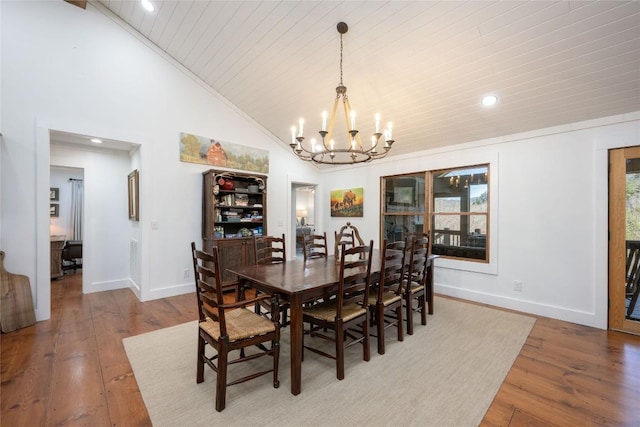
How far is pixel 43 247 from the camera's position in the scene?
3.24 meters

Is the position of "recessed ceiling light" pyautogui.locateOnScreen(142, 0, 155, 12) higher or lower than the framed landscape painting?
higher

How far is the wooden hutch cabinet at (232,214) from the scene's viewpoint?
14.2 ft

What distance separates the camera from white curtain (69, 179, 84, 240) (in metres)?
6.71

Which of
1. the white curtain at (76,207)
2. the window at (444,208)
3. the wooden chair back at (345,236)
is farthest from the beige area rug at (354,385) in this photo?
the white curtain at (76,207)

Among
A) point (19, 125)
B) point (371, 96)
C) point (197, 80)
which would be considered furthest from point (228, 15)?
point (19, 125)

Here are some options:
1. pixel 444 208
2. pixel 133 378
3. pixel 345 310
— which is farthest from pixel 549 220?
pixel 133 378

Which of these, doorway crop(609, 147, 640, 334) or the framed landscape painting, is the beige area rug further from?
the framed landscape painting

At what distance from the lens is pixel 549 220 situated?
11.3 ft

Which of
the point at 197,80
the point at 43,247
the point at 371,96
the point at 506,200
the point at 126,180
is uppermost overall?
the point at 197,80

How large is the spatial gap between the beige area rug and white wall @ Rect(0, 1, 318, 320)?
1754 mm

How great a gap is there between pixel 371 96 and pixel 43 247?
15.1ft

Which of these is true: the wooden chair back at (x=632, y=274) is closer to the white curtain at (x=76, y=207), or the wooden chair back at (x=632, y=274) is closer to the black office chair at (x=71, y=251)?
the black office chair at (x=71, y=251)

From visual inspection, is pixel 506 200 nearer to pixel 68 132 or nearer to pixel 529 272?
pixel 529 272

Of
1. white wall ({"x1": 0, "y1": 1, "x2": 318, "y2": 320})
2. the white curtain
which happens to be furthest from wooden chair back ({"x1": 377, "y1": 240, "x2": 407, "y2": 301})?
the white curtain
